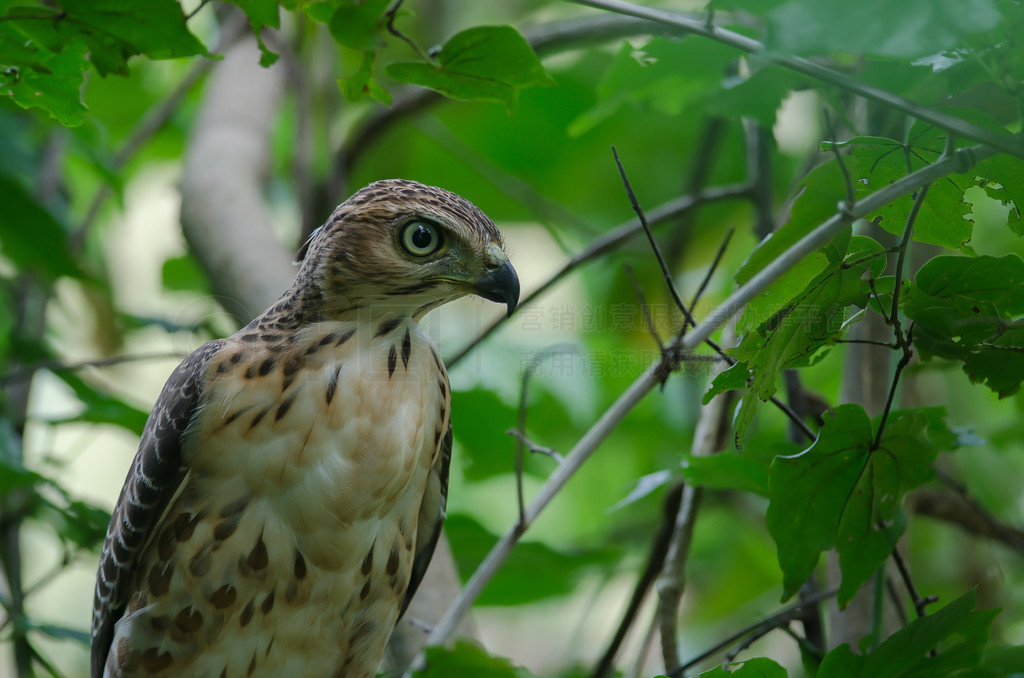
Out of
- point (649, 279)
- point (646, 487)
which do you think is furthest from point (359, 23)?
point (649, 279)

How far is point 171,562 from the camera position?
1.98m

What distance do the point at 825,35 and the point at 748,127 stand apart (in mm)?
2044

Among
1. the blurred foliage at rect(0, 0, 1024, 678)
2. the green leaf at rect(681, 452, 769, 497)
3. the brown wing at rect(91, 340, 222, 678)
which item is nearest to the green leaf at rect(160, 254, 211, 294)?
the blurred foliage at rect(0, 0, 1024, 678)

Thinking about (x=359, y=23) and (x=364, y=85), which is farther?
(x=364, y=85)

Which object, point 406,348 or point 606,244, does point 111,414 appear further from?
point 606,244

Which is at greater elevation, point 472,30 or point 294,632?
point 472,30

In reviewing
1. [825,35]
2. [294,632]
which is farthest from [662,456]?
[825,35]

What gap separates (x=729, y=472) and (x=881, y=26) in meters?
1.02

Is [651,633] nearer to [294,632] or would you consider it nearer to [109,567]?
[294,632]

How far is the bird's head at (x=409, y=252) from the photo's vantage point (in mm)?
1871

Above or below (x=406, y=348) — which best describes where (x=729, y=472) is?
below

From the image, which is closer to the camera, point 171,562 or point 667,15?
point 667,15

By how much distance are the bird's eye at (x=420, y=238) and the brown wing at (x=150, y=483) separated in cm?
51

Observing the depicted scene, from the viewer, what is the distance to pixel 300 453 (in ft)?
6.18
